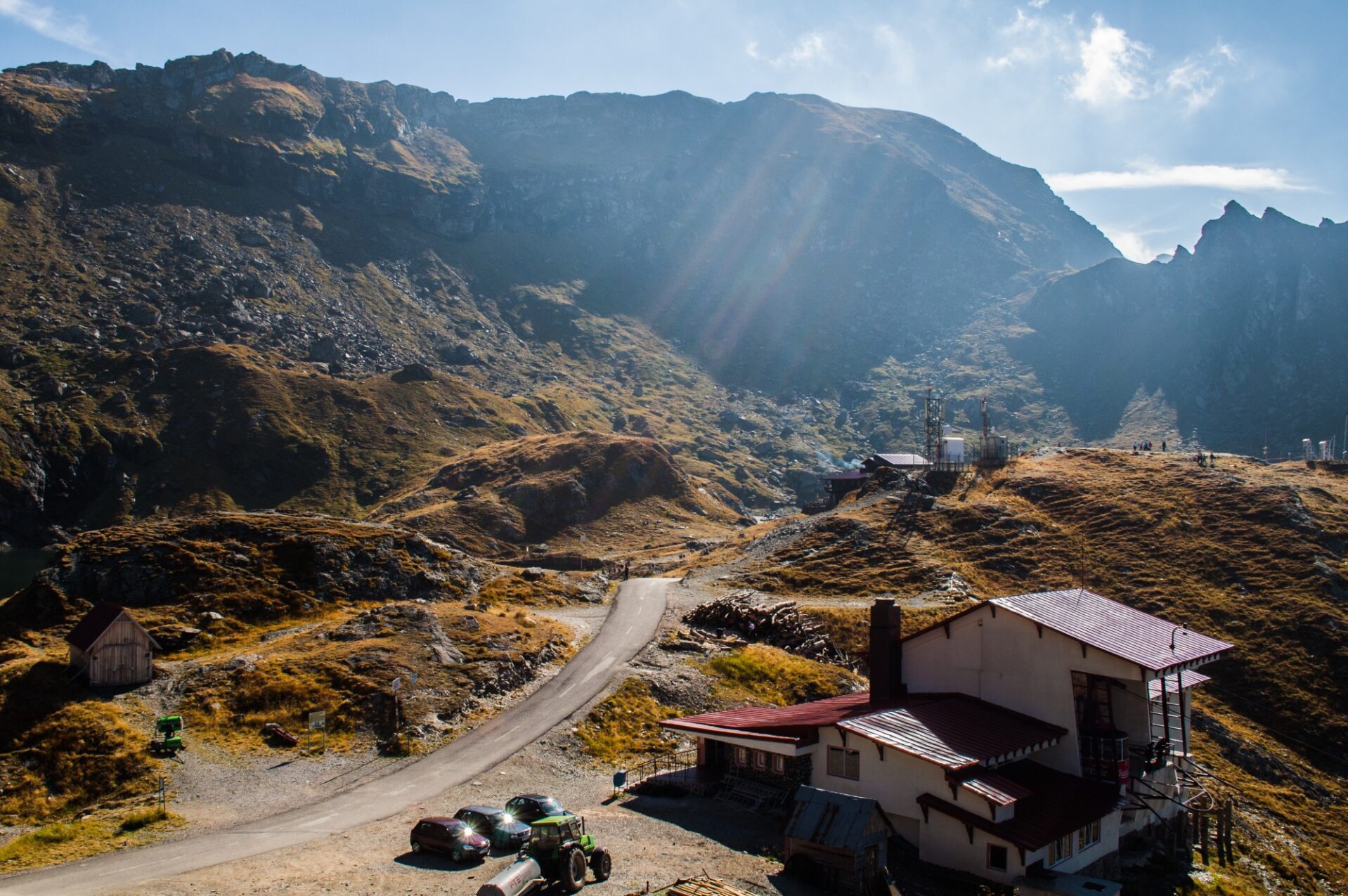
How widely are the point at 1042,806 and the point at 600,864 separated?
16.0m

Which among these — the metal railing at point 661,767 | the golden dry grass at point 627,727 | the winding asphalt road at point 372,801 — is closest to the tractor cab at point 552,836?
the winding asphalt road at point 372,801

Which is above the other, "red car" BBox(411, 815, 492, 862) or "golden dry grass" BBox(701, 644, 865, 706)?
"red car" BBox(411, 815, 492, 862)

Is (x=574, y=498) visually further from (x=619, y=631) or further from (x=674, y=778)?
(x=674, y=778)

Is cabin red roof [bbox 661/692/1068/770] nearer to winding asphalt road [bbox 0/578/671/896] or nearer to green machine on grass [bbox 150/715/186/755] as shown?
winding asphalt road [bbox 0/578/671/896]

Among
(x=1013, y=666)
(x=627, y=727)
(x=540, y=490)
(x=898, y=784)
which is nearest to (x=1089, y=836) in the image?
(x=1013, y=666)

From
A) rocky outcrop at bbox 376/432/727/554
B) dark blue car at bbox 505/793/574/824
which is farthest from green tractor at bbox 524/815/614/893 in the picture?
rocky outcrop at bbox 376/432/727/554

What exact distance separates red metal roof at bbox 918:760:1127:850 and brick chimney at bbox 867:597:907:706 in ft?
22.7

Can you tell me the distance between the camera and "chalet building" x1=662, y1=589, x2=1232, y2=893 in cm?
3036

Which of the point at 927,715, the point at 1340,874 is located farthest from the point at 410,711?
the point at 1340,874

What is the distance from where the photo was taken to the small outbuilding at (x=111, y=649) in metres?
40.4

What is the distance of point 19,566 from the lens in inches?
5182

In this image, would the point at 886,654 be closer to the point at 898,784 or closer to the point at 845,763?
the point at 845,763

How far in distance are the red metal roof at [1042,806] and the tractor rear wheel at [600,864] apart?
1158 cm

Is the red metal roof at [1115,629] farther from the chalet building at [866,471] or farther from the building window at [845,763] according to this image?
the chalet building at [866,471]
